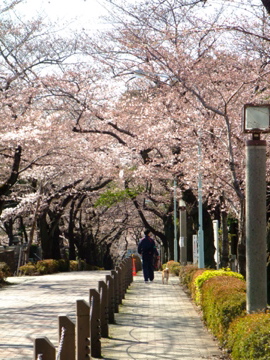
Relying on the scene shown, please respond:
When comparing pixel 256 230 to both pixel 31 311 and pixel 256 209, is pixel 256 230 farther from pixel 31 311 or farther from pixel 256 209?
pixel 31 311

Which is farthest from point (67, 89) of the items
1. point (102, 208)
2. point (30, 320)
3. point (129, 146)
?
point (102, 208)

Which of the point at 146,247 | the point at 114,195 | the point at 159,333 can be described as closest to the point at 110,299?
the point at 159,333

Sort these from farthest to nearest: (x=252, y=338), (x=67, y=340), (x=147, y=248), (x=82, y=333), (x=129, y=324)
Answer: (x=147, y=248), (x=129, y=324), (x=82, y=333), (x=252, y=338), (x=67, y=340)

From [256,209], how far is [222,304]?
1.46 metres

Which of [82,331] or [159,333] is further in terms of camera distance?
[159,333]

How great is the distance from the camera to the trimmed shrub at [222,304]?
28.9 ft

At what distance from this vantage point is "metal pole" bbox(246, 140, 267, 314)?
27.7 feet

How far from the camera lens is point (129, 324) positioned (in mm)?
12227

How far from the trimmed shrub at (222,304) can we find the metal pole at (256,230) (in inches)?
12.0

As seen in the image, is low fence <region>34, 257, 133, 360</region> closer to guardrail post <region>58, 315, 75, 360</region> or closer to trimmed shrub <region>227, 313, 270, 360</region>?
guardrail post <region>58, 315, 75, 360</region>

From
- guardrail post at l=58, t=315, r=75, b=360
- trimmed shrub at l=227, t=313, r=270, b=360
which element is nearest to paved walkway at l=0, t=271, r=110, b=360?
guardrail post at l=58, t=315, r=75, b=360

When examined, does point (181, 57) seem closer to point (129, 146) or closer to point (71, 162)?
point (129, 146)

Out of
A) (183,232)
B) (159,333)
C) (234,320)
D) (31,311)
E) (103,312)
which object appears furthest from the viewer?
(183,232)

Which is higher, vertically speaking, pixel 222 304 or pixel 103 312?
pixel 222 304
